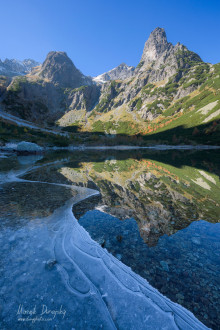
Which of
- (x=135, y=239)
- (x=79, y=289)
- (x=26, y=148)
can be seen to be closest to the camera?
(x=79, y=289)

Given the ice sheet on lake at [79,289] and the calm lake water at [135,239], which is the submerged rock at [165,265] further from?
the ice sheet on lake at [79,289]

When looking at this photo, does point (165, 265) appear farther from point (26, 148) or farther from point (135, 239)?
point (26, 148)

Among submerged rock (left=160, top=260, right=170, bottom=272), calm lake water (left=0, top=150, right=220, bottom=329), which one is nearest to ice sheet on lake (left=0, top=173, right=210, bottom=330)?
calm lake water (left=0, top=150, right=220, bottom=329)

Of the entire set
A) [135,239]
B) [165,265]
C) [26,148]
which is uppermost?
[165,265]

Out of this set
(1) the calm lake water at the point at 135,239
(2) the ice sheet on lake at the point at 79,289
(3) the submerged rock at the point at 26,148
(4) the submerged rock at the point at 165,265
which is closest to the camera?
(2) the ice sheet on lake at the point at 79,289

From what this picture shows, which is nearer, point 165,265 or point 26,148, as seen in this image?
point 165,265

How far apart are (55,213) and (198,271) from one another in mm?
5397

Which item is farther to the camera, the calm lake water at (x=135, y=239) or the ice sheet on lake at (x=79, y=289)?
the calm lake water at (x=135, y=239)

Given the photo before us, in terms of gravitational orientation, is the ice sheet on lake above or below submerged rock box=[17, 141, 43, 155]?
above

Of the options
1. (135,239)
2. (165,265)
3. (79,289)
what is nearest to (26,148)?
(135,239)

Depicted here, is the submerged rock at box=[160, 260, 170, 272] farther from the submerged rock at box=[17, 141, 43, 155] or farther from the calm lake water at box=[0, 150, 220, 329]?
the submerged rock at box=[17, 141, 43, 155]

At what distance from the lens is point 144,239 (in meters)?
4.88

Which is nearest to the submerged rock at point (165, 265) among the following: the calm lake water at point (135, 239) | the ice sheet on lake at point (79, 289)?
the calm lake water at point (135, 239)

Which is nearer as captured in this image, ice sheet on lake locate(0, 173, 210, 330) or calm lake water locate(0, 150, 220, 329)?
ice sheet on lake locate(0, 173, 210, 330)
